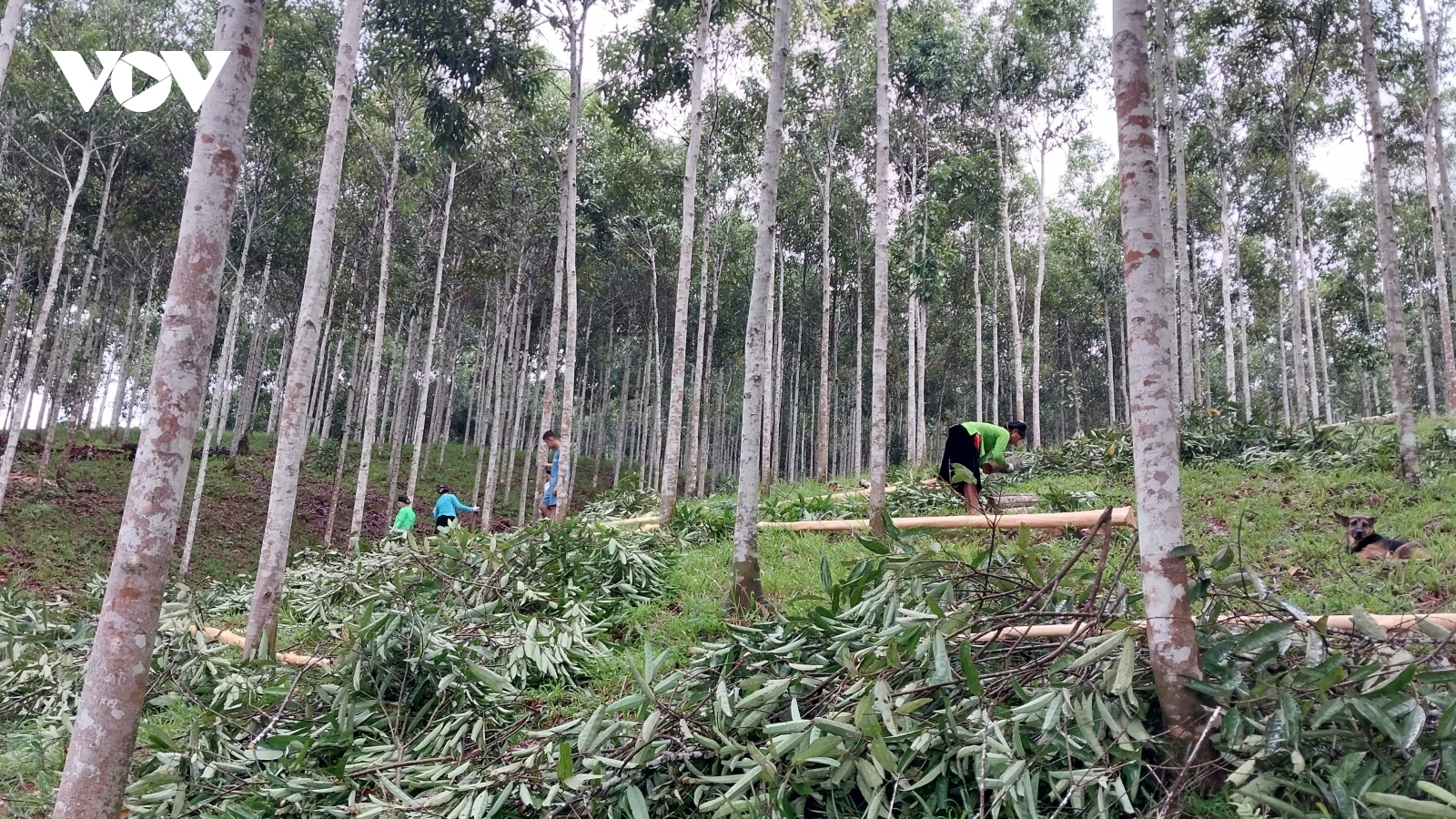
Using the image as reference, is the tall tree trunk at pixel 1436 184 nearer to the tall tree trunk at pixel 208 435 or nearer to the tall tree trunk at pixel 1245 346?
the tall tree trunk at pixel 1245 346

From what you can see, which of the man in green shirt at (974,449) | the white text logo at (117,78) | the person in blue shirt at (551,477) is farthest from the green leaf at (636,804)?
the white text logo at (117,78)

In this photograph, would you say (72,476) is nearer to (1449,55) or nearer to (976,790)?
(976,790)

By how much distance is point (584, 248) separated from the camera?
1453 centimetres

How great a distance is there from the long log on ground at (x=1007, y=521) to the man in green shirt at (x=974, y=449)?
570 millimetres

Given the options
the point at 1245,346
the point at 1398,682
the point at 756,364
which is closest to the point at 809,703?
the point at 1398,682

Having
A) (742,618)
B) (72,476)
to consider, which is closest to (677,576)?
(742,618)

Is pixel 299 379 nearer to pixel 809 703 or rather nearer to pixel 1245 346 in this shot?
pixel 809 703

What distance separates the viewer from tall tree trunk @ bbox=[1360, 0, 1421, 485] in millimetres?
6398

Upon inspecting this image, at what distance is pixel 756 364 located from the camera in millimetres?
4887

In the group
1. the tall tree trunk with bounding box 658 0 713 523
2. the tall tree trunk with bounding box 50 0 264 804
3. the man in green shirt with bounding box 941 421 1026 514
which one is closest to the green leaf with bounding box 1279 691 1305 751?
the tall tree trunk with bounding box 50 0 264 804

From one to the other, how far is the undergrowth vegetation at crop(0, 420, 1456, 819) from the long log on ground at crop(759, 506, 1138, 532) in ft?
1.10

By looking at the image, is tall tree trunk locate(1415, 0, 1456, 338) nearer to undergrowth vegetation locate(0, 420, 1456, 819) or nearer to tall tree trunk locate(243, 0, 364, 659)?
undergrowth vegetation locate(0, 420, 1456, 819)

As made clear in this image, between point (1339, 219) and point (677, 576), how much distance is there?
80.1ft

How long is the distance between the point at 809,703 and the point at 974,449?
448cm
